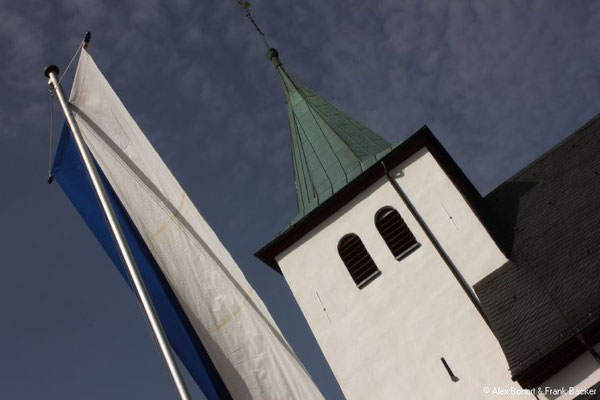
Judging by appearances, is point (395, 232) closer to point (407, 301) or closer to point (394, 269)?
point (394, 269)

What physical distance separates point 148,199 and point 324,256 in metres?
8.64

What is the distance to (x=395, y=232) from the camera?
15273 mm

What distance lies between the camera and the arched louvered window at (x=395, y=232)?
14805mm

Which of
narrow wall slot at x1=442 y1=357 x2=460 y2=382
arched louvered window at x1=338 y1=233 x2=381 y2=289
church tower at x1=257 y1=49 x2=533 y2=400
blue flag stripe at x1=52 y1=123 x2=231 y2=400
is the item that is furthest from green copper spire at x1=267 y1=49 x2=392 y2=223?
blue flag stripe at x1=52 y1=123 x2=231 y2=400

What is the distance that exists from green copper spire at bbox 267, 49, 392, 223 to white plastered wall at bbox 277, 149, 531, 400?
105 cm

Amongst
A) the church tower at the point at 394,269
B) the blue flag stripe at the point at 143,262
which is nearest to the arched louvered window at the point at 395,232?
the church tower at the point at 394,269

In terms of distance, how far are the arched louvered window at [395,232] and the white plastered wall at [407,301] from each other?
0.48 feet

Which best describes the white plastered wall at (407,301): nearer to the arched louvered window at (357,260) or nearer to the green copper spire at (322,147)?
the arched louvered window at (357,260)

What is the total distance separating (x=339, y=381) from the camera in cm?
1412

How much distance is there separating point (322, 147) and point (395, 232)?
4882 mm

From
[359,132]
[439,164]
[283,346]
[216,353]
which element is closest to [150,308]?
[216,353]

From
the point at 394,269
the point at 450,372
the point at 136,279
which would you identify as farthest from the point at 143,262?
the point at 394,269

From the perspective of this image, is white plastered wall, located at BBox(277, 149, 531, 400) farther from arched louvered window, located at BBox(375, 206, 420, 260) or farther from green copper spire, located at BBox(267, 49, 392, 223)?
green copper spire, located at BBox(267, 49, 392, 223)

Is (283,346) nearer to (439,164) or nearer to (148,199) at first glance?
(148,199)
